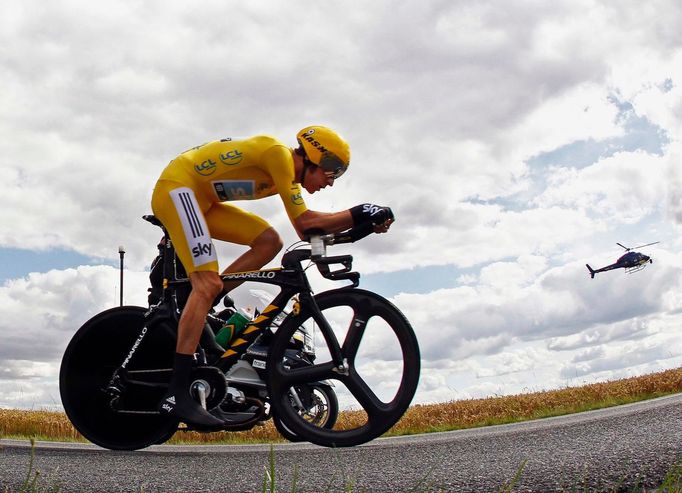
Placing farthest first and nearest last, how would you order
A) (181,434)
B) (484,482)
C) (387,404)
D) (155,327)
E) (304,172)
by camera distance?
(181,434) → (155,327) → (304,172) → (387,404) → (484,482)

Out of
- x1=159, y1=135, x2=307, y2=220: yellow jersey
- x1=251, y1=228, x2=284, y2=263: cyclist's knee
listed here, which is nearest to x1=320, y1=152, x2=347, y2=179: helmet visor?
x1=159, y1=135, x2=307, y2=220: yellow jersey

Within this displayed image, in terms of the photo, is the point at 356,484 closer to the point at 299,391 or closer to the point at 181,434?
the point at 299,391

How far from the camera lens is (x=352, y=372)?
482cm

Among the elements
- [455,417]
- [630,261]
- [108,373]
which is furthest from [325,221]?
[630,261]

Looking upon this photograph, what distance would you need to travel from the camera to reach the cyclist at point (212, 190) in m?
4.89

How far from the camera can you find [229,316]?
5.72 metres

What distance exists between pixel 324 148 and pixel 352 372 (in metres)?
1.67

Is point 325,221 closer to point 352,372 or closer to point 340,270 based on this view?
point 340,270

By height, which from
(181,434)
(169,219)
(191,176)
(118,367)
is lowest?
(181,434)

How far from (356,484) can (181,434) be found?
594 cm

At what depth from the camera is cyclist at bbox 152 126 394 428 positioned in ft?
16.1

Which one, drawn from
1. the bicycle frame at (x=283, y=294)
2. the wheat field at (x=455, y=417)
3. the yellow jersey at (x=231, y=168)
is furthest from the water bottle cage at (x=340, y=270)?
the wheat field at (x=455, y=417)

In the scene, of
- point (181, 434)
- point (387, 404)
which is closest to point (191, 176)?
point (387, 404)

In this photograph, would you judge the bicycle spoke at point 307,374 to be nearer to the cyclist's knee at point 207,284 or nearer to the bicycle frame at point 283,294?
the bicycle frame at point 283,294
